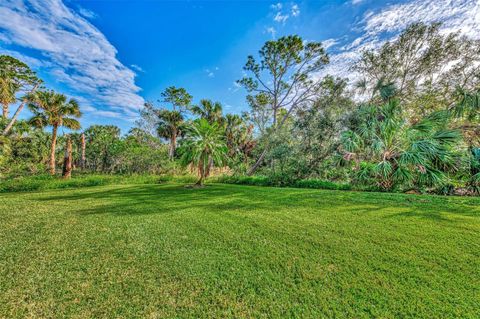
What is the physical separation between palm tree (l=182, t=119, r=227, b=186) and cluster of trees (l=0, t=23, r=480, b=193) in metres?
0.05

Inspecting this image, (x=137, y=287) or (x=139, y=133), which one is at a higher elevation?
(x=139, y=133)

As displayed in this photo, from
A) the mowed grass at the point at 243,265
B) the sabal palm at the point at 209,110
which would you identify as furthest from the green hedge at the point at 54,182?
the sabal palm at the point at 209,110

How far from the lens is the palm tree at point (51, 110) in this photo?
45.9 ft

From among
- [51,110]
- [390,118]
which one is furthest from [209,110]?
[390,118]

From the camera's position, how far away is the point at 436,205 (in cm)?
488

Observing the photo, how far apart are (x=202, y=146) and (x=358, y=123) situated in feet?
27.4

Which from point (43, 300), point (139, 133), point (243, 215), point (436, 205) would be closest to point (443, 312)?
point (243, 215)

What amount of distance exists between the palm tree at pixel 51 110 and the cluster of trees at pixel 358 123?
2.4 inches

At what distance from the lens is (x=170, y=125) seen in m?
24.2

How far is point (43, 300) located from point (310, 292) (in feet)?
9.05

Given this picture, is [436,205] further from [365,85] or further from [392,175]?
[365,85]

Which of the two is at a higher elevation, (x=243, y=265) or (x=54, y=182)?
(x=54, y=182)

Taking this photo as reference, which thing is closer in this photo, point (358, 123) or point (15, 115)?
point (358, 123)

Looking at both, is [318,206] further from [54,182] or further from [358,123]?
[54,182]
